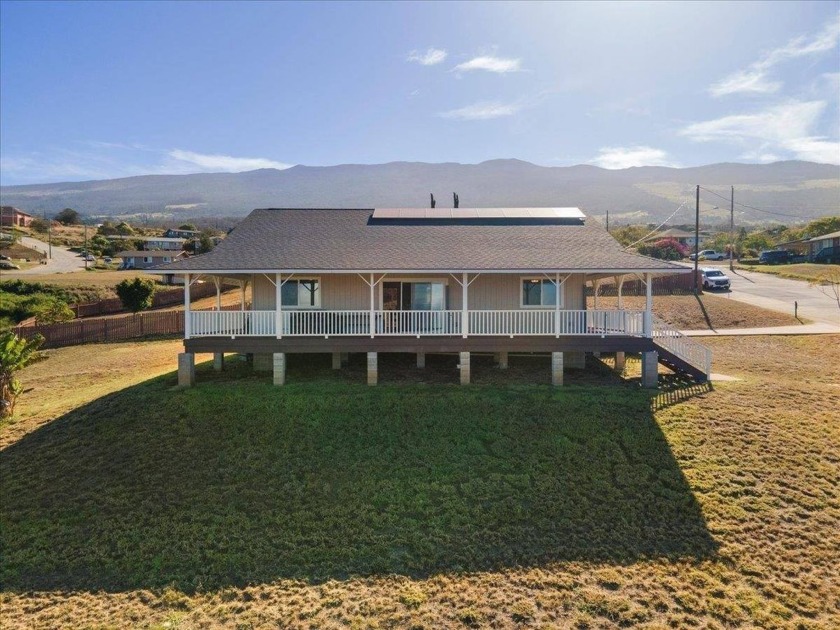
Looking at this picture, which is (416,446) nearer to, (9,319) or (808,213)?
(9,319)

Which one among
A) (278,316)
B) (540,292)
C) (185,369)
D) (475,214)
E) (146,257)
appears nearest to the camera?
(278,316)

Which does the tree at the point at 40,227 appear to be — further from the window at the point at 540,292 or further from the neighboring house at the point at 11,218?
the window at the point at 540,292

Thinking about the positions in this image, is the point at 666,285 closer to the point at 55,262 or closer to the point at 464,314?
the point at 464,314

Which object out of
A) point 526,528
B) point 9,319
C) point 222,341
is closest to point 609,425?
point 526,528

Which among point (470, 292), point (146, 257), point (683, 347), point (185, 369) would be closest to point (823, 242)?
point (683, 347)

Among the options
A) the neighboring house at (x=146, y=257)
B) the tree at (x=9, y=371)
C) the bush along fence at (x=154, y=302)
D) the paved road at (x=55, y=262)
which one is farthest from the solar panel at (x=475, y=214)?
the neighboring house at (x=146, y=257)

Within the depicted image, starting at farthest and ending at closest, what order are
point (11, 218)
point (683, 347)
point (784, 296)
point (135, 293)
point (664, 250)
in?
point (11, 218) → point (664, 250) → point (784, 296) → point (135, 293) → point (683, 347)
